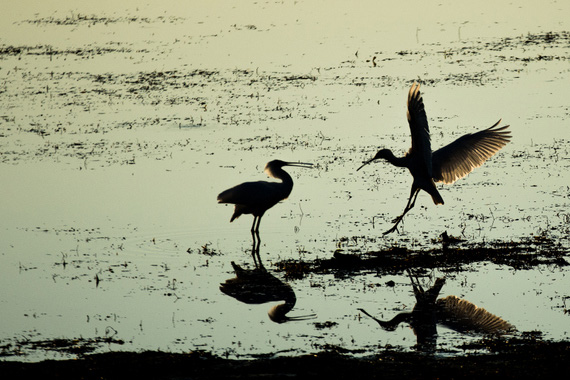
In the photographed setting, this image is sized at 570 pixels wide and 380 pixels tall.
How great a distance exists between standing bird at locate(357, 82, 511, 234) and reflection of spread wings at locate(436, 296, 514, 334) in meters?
2.36

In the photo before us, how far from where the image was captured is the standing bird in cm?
1135

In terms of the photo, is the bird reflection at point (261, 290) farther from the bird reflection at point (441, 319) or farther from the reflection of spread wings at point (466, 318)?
the reflection of spread wings at point (466, 318)

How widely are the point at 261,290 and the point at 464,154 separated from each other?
3634 mm

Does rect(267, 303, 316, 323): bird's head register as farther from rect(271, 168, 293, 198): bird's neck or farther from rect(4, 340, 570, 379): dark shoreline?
rect(271, 168, 293, 198): bird's neck

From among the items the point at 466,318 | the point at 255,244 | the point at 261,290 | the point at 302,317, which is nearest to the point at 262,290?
the point at 261,290

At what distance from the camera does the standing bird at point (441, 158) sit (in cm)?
1135

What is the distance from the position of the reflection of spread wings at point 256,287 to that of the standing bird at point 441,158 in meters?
1.81

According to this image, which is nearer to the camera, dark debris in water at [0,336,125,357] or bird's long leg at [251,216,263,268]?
dark debris in water at [0,336,125,357]

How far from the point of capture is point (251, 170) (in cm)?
1427

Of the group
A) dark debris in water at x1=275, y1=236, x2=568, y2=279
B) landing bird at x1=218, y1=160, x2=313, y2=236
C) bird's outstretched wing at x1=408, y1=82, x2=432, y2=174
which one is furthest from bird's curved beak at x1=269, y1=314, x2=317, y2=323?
bird's outstretched wing at x1=408, y1=82, x2=432, y2=174

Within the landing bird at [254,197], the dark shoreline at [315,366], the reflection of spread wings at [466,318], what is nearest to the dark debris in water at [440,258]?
the reflection of spread wings at [466,318]

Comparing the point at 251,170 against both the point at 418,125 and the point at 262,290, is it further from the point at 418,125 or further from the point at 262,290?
the point at 262,290

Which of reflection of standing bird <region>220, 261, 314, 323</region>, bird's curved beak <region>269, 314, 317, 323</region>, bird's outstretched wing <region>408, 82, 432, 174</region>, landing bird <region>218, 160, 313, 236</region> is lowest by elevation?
bird's curved beak <region>269, 314, 317, 323</region>

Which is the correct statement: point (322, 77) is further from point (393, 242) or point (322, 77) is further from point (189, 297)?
point (189, 297)
